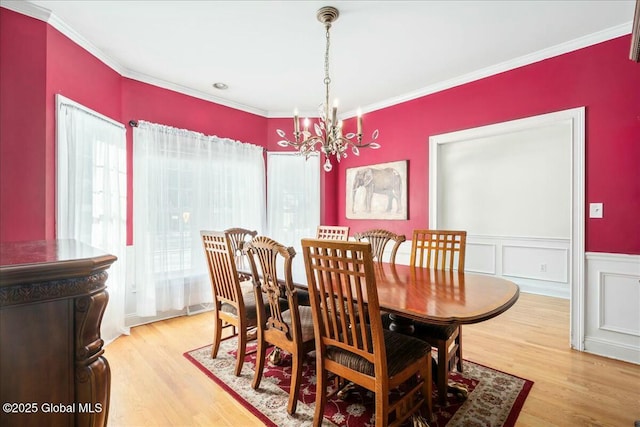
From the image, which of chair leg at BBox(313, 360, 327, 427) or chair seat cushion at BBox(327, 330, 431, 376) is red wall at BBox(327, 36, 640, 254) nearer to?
chair seat cushion at BBox(327, 330, 431, 376)

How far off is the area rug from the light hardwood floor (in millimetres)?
69

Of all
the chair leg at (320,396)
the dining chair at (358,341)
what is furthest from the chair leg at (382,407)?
the chair leg at (320,396)

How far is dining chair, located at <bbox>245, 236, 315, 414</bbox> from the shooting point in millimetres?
1775

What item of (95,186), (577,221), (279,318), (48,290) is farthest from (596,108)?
(95,186)

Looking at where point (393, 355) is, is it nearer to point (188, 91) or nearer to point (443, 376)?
point (443, 376)

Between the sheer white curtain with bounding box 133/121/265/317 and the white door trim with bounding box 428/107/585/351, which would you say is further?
the sheer white curtain with bounding box 133/121/265/317

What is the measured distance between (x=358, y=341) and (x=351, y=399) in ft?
2.31

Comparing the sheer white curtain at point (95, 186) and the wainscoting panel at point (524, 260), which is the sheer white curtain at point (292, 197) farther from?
the sheer white curtain at point (95, 186)

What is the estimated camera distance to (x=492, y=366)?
2381 mm

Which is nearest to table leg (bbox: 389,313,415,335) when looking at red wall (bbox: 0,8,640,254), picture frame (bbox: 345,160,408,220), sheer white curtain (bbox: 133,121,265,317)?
red wall (bbox: 0,8,640,254)

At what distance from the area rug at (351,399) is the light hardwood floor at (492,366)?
0.07 meters

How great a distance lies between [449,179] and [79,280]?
568cm

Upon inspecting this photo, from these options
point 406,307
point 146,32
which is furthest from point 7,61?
point 406,307

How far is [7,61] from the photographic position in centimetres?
213
